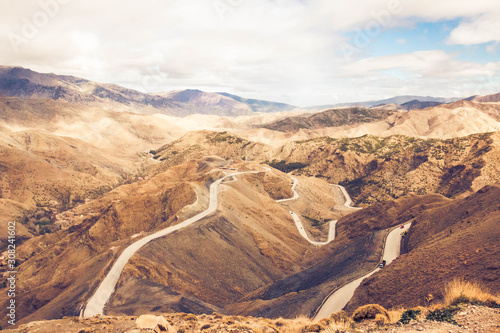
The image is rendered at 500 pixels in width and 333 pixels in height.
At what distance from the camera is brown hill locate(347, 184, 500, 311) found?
832 inches

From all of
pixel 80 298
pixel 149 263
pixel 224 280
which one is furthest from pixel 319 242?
pixel 80 298

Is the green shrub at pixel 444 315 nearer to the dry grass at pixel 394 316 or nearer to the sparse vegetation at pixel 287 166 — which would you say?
the dry grass at pixel 394 316

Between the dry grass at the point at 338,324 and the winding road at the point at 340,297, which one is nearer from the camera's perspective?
the dry grass at the point at 338,324

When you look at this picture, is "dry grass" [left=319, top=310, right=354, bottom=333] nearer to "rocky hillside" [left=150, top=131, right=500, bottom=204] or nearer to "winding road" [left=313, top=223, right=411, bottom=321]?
"winding road" [left=313, top=223, right=411, bottom=321]

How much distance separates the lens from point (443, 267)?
78.9 feet

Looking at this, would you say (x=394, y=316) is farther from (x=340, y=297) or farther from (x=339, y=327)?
(x=340, y=297)

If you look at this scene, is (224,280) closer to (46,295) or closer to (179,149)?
(46,295)

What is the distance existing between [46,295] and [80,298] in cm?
1205

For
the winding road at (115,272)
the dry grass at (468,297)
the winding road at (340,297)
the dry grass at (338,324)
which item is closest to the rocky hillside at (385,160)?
the winding road at (340,297)

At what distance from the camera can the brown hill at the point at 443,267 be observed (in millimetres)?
21144

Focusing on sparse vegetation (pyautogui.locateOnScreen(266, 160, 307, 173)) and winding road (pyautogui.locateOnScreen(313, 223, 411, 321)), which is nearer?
winding road (pyautogui.locateOnScreen(313, 223, 411, 321))

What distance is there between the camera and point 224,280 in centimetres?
3672

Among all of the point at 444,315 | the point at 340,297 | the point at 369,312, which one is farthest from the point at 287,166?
the point at 444,315

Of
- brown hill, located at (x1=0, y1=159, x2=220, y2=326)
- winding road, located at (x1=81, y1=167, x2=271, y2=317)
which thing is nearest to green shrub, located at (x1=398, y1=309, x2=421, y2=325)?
winding road, located at (x1=81, y1=167, x2=271, y2=317)
